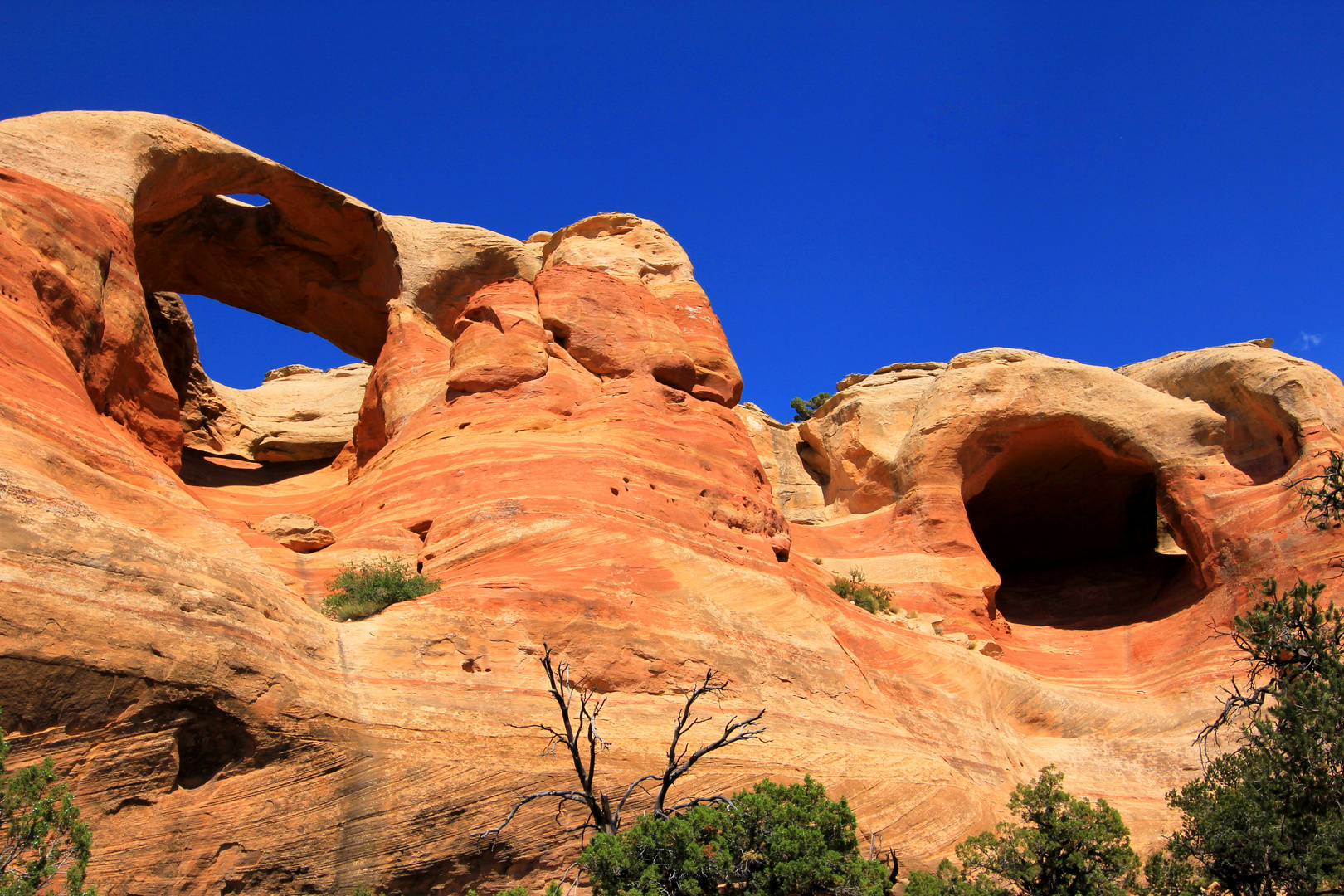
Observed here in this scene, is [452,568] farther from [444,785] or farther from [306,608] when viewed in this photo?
[444,785]

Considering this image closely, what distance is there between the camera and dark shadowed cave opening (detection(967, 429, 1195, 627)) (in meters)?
24.9

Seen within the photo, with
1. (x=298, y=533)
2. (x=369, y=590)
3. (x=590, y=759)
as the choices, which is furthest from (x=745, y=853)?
(x=298, y=533)

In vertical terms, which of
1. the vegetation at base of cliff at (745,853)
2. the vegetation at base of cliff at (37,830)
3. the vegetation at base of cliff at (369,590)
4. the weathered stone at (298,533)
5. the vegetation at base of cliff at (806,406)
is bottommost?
the vegetation at base of cliff at (745,853)

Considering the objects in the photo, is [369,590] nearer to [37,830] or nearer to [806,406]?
[37,830]

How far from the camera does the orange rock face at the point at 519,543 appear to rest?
361 inches

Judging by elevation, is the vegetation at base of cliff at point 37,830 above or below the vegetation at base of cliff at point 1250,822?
above

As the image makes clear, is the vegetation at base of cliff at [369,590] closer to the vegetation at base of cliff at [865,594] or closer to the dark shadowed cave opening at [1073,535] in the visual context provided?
the vegetation at base of cliff at [865,594]

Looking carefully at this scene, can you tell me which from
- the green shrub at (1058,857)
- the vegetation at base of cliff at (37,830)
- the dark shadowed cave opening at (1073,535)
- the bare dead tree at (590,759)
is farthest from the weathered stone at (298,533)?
the dark shadowed cave opening at (1073,535)

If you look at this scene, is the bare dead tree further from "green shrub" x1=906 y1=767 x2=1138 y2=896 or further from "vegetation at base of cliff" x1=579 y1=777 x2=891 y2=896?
"green shrub" x1=906 y1=767 x2=1138 y2=896

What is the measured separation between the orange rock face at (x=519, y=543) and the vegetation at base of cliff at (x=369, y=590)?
0.47 m

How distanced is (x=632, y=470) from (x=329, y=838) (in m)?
8.61

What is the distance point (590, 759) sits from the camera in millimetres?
10453

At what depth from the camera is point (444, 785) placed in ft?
32.5

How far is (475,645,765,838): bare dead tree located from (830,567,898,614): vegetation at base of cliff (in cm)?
793
